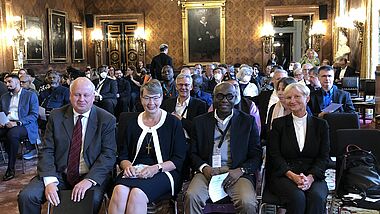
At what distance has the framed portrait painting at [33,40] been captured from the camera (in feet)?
37.8

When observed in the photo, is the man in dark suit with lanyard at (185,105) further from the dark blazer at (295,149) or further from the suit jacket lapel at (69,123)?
the suit jacket lapel at (69,123)

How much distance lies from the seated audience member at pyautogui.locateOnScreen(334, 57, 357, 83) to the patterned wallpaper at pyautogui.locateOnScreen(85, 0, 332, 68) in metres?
3.24

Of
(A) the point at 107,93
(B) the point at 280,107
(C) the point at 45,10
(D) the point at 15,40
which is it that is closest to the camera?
(B) the point at 280,107

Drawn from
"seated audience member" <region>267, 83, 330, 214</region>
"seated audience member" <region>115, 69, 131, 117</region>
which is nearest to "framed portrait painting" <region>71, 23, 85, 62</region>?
"seated audience member" <region>115, 69, 131, 117</region>

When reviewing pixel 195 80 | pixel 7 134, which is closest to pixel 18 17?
pixel 7 134

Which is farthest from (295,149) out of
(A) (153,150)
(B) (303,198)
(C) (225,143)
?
(A) (153,150)

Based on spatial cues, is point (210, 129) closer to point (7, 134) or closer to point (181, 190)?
point (181, 190)

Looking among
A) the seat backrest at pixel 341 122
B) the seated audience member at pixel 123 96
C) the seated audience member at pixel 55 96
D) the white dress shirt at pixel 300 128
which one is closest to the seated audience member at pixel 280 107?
the seat backrest at pixel 341 122

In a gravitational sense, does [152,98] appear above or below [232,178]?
above

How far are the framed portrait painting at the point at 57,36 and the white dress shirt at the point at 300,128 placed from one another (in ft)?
34.6

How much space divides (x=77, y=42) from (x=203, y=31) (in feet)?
14.0

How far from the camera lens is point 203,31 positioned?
1441 cm

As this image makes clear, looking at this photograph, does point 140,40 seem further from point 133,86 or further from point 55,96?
point 55,96

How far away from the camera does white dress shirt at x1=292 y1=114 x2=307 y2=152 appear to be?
11.3 feet
